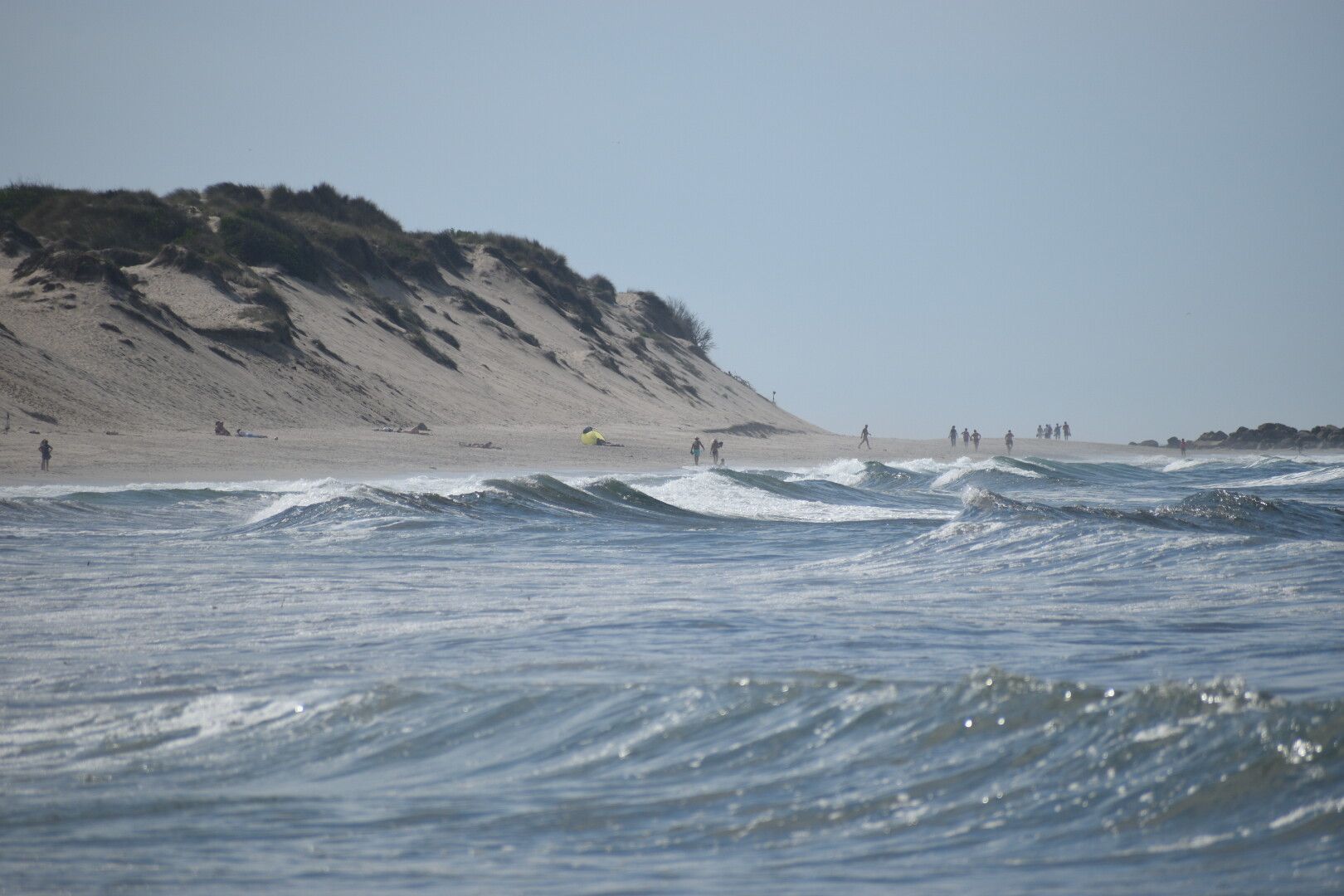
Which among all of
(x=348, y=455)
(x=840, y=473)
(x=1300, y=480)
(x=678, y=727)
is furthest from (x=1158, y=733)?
(x=1300, y=480)

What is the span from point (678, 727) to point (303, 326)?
4191 centimetres

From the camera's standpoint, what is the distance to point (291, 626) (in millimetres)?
8898

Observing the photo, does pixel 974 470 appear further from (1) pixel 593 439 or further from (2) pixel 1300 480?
(1) pixel 593 439

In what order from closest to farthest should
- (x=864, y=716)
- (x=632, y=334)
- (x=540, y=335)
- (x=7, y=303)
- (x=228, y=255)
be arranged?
1. (x=864, y=716)
2. (x=7, y=303)
3. (x=228, y=255)
4. (x=540, y=335)
5. (x=632, y=334)

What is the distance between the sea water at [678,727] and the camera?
4.46 m

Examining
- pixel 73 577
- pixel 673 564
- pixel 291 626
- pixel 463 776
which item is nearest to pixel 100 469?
pixel 73 577

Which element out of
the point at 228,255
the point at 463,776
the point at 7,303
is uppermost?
the point at 228,255

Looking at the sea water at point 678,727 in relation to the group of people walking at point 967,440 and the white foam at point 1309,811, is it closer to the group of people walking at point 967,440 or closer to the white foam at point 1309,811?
the white foam at point 1309,811

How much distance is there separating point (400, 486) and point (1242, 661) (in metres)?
18.6

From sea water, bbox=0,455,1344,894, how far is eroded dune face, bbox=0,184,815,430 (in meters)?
23.4

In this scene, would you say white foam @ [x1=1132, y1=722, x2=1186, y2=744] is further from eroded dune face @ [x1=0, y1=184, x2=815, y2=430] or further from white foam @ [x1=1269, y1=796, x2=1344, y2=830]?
eroded dune face @ [x1=0, y1=184, x2=815, y2=430]

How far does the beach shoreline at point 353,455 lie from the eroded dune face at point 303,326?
2683mm

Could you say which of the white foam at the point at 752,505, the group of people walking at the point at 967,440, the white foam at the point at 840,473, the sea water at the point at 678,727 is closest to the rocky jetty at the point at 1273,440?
the group of people walking at the point at 967,440

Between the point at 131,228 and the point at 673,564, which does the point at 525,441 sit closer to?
the point at 131,228
